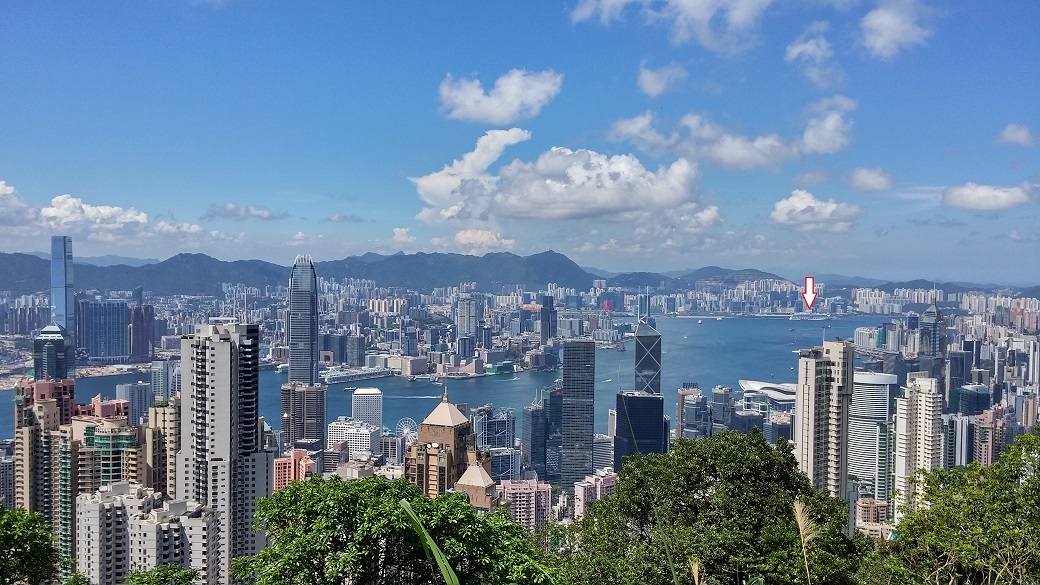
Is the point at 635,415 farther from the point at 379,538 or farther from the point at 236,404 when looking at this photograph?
the point at 379,538

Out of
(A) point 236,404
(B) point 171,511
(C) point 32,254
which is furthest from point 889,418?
(C) point 32,254

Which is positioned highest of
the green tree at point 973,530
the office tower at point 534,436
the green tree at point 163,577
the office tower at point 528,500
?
the green tree at point 973,530

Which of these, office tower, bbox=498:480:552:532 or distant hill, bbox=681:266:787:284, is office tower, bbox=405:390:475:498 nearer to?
office tower, bbox=498:480:552:532

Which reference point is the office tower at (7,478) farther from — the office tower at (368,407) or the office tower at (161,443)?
the office tower at (368,407)

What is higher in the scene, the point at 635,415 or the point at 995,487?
the point at 995,487

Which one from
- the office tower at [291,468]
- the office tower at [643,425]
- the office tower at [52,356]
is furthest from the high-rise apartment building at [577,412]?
the office tower at [52,356]

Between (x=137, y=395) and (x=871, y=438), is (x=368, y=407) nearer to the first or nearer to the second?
(x=137, y=395)
